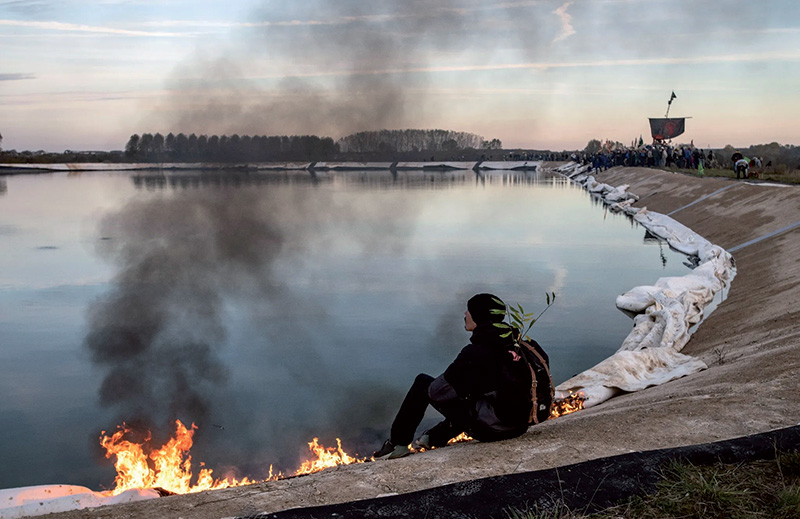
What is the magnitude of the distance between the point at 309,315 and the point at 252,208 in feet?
74.3

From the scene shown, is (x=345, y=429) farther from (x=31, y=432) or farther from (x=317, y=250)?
(x=317, y=250)

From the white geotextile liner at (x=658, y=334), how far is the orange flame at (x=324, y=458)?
2330 millimetres

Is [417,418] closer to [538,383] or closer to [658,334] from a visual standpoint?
[538,383]

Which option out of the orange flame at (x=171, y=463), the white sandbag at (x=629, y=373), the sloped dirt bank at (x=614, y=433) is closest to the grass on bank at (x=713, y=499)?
the sloped dirt bank at (x=614, y=433)

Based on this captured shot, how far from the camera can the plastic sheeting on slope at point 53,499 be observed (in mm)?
5059

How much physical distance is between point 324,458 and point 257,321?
6.02m

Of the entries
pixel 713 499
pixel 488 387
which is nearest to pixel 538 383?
pixel 488 387

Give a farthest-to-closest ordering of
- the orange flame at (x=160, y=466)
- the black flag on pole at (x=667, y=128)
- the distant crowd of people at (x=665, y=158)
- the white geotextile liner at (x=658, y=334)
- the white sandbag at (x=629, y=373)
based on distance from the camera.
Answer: the black flag on pole at (x=667, y=128) < the distant crowd of people at (x=665, y=158) < the white geotextile liner at (x=658, y=334) < the white sandbag at (x=629, y=373) < the orange flame at (x=160, y=466)

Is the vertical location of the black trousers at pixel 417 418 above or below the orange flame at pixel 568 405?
above

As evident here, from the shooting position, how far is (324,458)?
22.7ft

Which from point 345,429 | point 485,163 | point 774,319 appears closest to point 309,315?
point 345,429

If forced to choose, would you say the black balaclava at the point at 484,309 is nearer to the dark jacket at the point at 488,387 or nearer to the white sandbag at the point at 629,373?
the dark jacket at the point at 488,387

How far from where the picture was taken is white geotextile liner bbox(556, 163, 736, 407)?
823cm

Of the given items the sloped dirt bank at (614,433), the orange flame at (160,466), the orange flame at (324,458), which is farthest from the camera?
the orange flame at (324,458)
